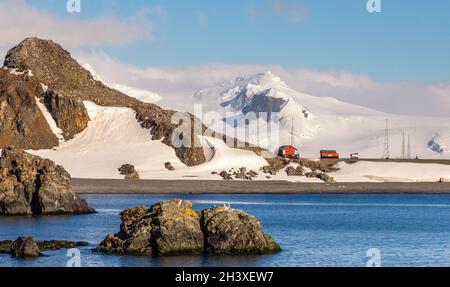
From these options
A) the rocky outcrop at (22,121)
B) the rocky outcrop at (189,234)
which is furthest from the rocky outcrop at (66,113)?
the rocky outcrop at (189,234)

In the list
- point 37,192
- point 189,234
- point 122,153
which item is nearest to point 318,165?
point 122,153

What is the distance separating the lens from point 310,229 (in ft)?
236

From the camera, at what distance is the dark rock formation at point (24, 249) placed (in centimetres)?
5219

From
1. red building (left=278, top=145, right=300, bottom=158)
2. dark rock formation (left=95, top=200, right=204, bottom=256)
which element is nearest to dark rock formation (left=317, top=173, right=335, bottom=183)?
red building (left=278, top=145, right=300, bottom=158)

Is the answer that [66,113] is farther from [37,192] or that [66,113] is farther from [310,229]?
[310,229]

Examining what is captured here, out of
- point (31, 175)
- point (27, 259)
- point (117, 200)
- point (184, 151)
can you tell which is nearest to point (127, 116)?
point (184, 151)

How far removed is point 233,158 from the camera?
437 feet

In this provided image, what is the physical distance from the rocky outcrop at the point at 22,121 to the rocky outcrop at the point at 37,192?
162ft

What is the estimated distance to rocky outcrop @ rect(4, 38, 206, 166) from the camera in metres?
135

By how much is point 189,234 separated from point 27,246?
7.95 meters

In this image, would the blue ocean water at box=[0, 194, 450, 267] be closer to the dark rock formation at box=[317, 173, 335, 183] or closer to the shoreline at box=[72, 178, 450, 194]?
the shoreline at box=[72, 178, 450, 194]

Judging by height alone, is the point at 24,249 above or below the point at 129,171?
below

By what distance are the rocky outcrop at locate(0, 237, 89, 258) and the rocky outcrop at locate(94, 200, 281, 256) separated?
3.59m
